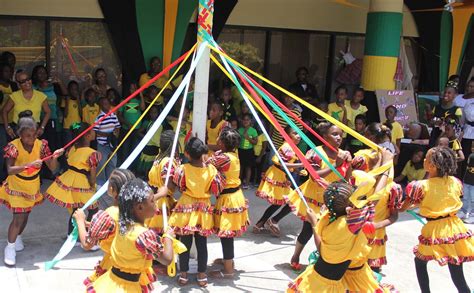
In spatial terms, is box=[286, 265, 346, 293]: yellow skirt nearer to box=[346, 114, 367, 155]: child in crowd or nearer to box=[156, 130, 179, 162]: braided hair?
box=[156, 130, 179, 162]: braided hair

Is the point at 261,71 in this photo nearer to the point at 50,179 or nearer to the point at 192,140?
the point at 50,179

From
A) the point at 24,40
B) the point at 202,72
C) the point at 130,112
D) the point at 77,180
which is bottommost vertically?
the point at 77,180

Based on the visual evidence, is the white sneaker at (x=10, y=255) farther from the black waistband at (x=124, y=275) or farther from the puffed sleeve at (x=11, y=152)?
the black waistband at (x=124, y=275)

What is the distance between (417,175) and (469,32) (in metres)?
4.54

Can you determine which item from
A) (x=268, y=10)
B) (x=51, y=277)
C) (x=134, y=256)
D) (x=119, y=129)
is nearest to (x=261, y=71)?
(x=268, y=10)

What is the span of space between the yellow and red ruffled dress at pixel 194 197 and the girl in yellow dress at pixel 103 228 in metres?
0.86

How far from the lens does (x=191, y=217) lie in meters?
4.25

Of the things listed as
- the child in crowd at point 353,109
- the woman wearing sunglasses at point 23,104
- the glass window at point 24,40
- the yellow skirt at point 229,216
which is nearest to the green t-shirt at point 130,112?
the woman wearing sunglasses at point 23,104

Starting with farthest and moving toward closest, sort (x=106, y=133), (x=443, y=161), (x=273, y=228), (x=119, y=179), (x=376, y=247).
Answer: (x=106, y=133) → (x=273, y=228) → (x=376, y=247) → (x=443, y=161) → (x=119, y=179)

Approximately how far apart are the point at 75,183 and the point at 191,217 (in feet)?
4.08

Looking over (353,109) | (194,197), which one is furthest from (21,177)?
(353,109)

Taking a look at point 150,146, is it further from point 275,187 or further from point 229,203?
point 229,203

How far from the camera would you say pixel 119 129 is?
22.2 feet

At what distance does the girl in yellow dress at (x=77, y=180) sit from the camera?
474 cm
